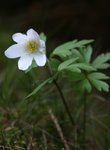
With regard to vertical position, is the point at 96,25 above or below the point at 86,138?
above

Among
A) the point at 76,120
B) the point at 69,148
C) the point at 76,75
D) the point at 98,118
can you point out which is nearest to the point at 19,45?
the point at 76,75

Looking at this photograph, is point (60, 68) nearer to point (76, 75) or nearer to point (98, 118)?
point (76, 75)

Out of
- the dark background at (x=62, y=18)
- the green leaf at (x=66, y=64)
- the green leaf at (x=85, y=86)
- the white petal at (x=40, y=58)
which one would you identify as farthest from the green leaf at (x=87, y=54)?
the dark background at (x=62, y=18)

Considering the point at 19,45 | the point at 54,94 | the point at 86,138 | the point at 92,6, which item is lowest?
the point at 86,138

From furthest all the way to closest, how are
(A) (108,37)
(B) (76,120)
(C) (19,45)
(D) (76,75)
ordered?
(A) (108,37)
(B) (76,120)
(D) (76,75)
(C) (19,45)

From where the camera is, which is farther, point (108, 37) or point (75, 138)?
point (108, 37)

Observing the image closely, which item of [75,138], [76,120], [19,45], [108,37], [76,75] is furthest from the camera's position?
[108,37]

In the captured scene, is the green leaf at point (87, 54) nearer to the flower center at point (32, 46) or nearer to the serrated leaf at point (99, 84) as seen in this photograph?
the serrated leaf at point (99, 84)
